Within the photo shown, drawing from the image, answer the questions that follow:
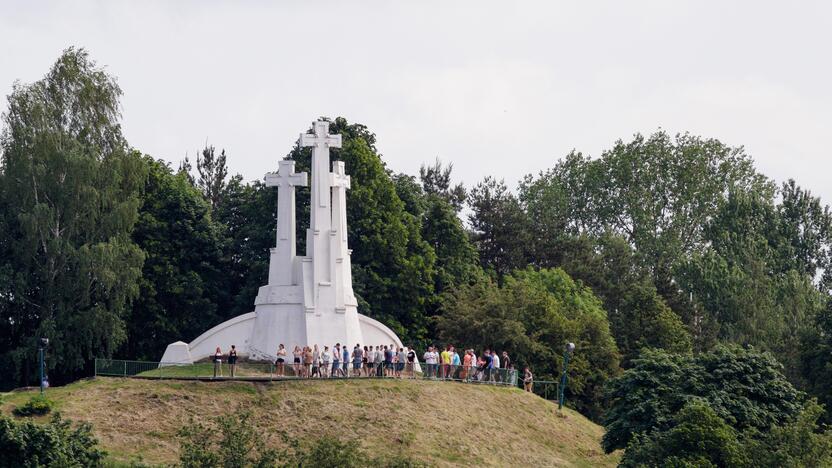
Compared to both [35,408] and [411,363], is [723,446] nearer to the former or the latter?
[411,363]

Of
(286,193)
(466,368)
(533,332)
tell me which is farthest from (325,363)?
(533,332)

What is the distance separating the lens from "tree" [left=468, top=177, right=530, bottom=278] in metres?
87.1

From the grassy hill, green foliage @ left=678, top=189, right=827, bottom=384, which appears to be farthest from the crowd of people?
green foliage @ left=678, top=189, right=827, bottom=384

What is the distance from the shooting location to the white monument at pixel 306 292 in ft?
197

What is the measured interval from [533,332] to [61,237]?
2123 cm

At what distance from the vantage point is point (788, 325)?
80.9 meters

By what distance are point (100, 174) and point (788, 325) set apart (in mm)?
37965

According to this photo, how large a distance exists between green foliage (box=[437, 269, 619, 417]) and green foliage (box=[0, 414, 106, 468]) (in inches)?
982

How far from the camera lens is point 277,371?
57.3 metres

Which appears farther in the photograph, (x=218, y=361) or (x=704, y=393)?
(x=218, y=361)

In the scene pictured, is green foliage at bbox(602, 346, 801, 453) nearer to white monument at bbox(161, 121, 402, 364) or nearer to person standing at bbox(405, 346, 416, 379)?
person standing at bbox(405, 346, 416, 379)

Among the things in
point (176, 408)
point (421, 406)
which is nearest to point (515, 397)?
point (421, 406)

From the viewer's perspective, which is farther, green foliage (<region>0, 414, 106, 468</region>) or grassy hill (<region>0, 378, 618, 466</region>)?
grassy hill (<region>0, 378, 618, 466</region>)

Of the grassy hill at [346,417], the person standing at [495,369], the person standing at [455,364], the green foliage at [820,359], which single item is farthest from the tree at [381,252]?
the green foliage at [820,359]
